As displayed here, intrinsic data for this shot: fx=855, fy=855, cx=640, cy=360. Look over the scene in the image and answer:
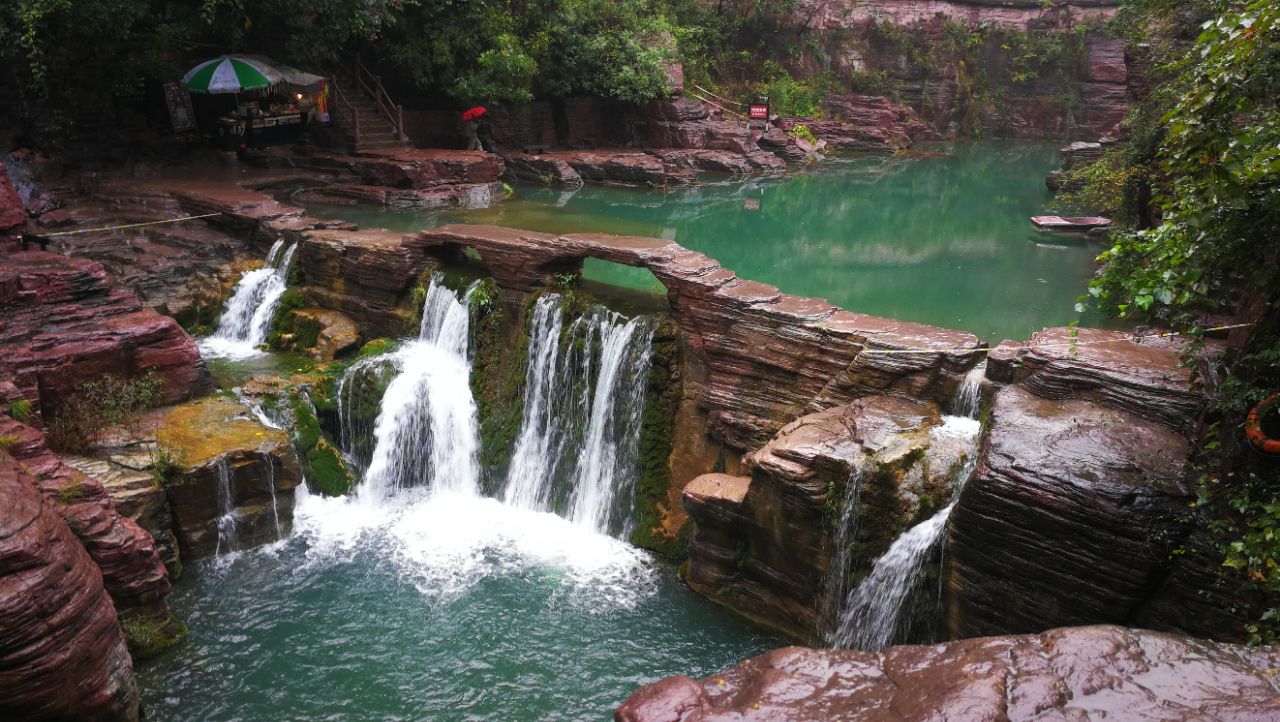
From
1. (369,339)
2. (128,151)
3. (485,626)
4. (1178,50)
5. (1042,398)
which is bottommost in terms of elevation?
(485,626)

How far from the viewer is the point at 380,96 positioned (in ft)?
69.1

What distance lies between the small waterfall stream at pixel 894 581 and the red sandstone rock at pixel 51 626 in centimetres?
576

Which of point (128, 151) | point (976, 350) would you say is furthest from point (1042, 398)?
point (128, 151)

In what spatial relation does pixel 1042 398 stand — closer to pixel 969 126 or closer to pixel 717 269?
pixel 717 269

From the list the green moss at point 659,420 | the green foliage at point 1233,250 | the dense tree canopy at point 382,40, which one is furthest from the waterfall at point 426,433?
the dense tree canopy at point 382,40

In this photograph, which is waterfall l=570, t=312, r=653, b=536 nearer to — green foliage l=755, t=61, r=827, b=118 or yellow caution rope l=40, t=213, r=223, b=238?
Answer: yellow caution rope l=40, t=213, r=223, b=238

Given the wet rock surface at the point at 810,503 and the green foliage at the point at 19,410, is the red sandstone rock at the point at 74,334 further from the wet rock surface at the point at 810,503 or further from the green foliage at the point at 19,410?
the wet rock surface at the point at 810,503

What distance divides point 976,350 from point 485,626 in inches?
209

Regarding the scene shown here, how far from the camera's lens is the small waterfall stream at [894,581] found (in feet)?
22.7

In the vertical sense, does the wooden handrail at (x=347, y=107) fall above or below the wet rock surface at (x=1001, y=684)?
above

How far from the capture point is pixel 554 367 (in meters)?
10.6

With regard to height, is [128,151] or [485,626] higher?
[128,151]

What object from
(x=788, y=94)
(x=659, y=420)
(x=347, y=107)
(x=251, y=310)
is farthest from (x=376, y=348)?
(x=788, y=94)

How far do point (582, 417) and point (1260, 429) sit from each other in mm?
6915
